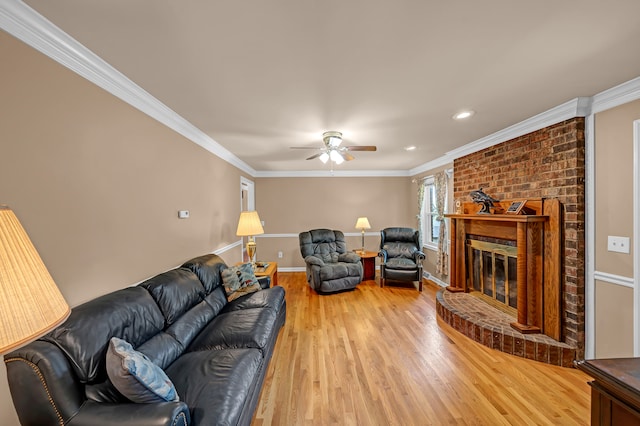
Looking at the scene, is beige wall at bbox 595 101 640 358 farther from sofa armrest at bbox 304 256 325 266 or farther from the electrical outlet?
sofa armrest at bbox 304 256 325 266

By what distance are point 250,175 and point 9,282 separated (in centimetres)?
525

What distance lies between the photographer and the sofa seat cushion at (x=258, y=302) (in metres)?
2.67

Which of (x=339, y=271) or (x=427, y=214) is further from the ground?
(x=427, y=214)

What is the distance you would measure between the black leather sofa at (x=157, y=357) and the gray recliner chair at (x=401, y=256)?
9.45 ft

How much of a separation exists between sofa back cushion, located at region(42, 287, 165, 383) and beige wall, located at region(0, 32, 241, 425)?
0.59ft

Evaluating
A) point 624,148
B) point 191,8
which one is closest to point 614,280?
point 624,148

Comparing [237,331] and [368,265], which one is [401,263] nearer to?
[368,265]

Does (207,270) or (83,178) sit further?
(207,270)

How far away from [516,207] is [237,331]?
3.14m

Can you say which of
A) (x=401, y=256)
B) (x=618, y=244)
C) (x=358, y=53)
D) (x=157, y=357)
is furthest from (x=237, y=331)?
(x=401, y=256)

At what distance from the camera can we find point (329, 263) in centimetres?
498

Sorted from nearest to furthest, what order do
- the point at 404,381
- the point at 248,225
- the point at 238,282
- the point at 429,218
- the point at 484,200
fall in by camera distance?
the point at 404,381, the point at 238,282, the point at 484,200, the point at 248,225, the point at 429,218

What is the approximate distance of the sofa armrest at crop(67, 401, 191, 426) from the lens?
1078 mm

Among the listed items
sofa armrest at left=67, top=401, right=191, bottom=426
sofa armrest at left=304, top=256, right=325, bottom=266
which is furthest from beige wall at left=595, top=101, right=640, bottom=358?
sofa armrest at left=304, top=256, right=325, bottom=266
